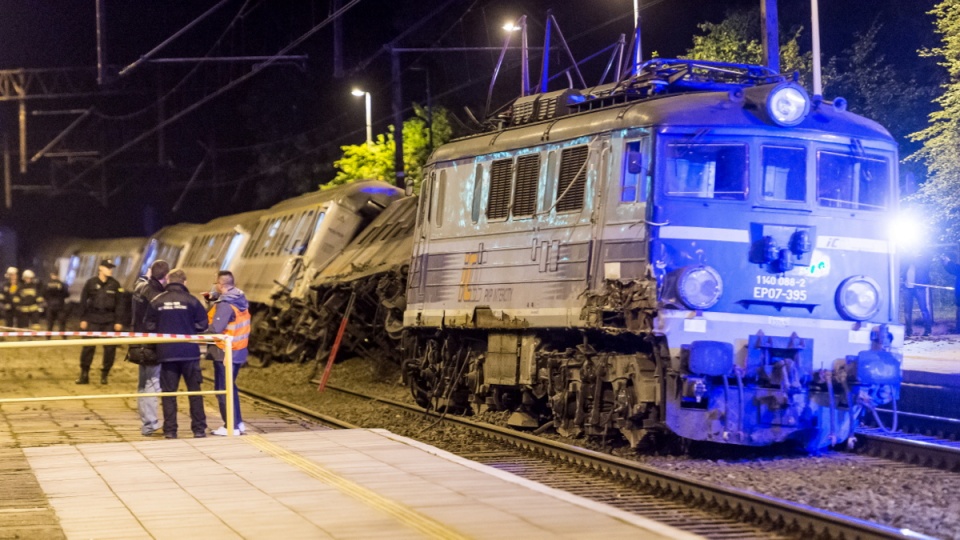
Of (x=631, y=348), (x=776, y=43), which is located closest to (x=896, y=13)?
(x=776, y=43)

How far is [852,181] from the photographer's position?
13.0 m

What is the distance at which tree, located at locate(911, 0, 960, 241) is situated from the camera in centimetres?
2298

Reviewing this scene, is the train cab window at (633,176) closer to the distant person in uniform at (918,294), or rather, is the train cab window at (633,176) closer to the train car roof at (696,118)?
the train car roof at (696,118)

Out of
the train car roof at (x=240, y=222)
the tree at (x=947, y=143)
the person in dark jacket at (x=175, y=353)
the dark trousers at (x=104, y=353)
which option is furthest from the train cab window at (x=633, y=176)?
the train car roof at (x=240, y=222)

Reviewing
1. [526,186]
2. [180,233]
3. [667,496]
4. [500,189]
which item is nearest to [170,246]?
[180,233]

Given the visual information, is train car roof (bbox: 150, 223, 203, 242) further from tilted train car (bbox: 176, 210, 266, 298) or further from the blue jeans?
the blue jeans

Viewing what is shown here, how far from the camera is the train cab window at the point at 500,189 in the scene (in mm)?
15153

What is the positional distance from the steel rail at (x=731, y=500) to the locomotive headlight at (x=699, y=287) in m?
1.66

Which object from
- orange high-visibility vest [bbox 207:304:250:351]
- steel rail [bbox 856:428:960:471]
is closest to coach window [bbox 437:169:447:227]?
orange high-visibility vest [bbox 207:304:250:351]

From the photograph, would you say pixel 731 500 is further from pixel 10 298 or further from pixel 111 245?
pixel 111 245

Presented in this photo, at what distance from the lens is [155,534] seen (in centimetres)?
766

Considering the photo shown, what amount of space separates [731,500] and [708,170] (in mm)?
3915

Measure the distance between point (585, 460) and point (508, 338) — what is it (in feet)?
9.65

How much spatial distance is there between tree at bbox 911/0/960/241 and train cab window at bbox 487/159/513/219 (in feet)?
37.1
